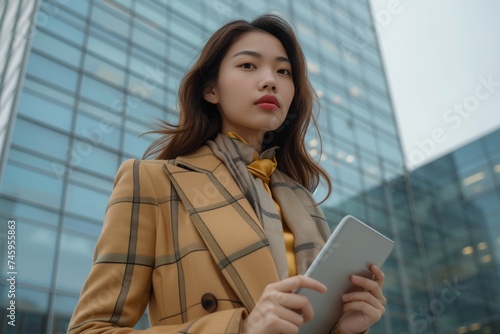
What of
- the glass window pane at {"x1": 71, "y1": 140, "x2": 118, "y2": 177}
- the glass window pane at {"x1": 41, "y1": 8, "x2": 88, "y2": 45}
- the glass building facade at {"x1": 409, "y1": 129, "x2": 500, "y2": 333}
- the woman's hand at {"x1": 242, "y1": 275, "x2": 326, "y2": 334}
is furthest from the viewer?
the glass building facade at {"x1": 409, "y1": 129, "x2": 500, "y2": 333}

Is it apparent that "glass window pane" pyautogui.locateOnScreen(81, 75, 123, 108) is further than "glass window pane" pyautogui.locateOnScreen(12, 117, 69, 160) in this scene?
Yes

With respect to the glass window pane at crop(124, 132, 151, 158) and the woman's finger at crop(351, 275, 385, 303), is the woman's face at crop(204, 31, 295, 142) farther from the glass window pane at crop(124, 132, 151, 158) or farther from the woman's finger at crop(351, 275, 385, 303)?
the glass window pane at crop(124, 132, 151, 158)

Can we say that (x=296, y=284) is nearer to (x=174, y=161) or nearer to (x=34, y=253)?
(x=174, y=161)

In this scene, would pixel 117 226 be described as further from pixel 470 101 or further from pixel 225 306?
pixel 470 101

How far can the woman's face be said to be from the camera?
1.93 m

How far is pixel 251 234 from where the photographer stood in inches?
61.6

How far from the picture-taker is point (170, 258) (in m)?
1.59

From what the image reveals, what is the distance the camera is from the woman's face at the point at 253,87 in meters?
1.93

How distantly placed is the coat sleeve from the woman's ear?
0.53 m

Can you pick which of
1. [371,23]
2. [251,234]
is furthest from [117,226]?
[371,23]

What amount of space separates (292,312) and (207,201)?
64 centimetres

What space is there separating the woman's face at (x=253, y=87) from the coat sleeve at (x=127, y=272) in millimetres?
481

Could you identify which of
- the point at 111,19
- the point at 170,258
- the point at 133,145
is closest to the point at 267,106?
the point at 170,258

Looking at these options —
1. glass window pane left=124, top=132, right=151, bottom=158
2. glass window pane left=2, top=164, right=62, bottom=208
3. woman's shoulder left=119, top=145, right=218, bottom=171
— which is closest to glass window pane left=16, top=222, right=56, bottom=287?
glass window pane left=2, top=164, right=62, bottom=208
